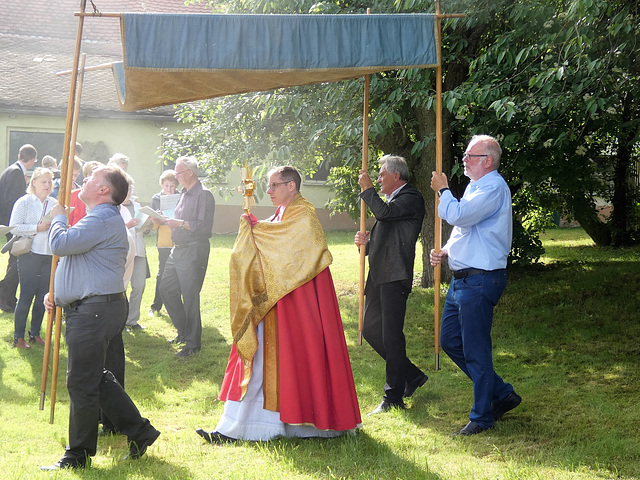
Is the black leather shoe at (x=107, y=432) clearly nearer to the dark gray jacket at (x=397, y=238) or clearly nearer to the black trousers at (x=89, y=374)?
the black trousers at (x=89, y=374)

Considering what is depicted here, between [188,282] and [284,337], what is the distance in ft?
10.7

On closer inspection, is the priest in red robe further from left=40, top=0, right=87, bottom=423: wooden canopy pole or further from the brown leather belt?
left=40, top=0, right=87, bottom=423: wooden canopy pole

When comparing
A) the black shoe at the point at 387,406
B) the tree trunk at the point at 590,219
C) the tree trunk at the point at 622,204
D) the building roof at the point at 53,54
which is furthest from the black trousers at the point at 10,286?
the tree trunk at the point at 622,204

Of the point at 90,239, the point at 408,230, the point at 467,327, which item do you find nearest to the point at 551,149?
the point at 408,230

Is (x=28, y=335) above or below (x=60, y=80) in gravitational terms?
below

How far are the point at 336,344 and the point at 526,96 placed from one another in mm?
4021

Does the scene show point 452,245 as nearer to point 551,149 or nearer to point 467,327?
point 467,327


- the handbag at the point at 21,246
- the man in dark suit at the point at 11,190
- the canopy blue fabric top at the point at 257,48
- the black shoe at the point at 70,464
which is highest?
the canopy blue fabric top at the point at 257,48

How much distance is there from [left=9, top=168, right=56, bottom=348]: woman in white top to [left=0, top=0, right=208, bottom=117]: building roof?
11517 mm

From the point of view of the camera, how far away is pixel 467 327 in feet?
17.6

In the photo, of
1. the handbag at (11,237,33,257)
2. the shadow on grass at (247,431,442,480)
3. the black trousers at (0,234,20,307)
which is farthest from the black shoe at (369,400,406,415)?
the black trousers at (0,234,20,307)

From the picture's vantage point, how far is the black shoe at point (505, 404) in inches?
224

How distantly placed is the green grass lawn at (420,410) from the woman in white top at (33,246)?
441 mm

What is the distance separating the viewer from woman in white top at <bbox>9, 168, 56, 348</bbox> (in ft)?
26.5
